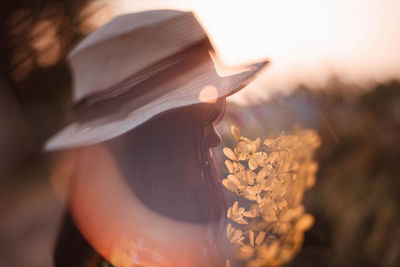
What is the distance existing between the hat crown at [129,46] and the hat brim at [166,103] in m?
0.11

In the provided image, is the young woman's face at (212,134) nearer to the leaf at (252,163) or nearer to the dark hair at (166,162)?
the dark hair at (166,162)

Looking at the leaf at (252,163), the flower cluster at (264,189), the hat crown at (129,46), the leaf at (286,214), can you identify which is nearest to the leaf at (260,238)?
the flower cluster at (264,189)

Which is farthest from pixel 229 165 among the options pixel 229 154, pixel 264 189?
pixel 264 189

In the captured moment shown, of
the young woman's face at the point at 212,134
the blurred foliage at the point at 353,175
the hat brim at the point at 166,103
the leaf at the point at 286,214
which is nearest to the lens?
the hat brim at the point at 166,103

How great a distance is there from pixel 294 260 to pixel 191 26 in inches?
79.3

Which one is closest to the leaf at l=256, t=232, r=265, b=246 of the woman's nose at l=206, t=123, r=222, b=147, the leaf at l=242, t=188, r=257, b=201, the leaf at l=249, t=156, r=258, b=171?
the leaf at l=242, t=188, r=257, b=201

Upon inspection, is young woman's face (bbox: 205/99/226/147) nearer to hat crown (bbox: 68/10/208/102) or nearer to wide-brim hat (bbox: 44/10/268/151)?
wide-brim hat (bbox: 44/10/268/151)

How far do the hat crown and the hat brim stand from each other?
0.37 feet

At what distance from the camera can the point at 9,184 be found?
228 inches

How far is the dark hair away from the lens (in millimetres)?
981

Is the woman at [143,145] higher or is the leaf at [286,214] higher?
the woman at [143,145]

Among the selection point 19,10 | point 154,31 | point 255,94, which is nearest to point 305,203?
point 255,94

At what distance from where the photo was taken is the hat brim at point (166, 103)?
91 cm

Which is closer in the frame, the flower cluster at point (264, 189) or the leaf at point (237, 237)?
the flower cluster at point (264, 189)
